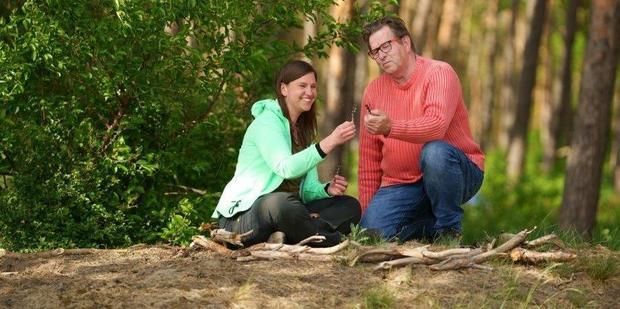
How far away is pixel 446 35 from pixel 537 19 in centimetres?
1315

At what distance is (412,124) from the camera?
6.48 metres

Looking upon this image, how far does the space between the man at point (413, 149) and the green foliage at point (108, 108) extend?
836mm

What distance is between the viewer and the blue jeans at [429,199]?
265 inches

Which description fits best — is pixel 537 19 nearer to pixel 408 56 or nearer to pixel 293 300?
pixel 408 56

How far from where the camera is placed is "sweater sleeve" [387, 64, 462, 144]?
6438 millimetres

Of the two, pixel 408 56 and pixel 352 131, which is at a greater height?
pixel 408 56

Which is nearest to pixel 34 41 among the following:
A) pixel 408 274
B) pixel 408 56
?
pixel 408 56

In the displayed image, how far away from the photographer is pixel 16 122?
7141mm

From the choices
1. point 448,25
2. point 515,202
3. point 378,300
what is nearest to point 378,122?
point 378,300

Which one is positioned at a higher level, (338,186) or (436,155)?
(436,155)

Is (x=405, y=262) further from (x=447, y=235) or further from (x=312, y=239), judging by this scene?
(x=447, y=235)

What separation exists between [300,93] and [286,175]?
2.03ft

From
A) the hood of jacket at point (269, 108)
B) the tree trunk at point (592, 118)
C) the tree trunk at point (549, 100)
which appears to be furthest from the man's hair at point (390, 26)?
the tree trunk at point (549, 100)

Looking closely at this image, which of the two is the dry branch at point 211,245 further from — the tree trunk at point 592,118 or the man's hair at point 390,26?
the tree trunk at point 592,118
